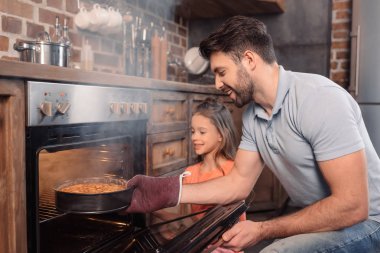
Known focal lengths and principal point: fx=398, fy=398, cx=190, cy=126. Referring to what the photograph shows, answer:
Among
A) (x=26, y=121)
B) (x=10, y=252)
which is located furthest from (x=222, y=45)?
(x=10, y=252)

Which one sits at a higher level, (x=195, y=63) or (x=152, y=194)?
(x=195, y=63)

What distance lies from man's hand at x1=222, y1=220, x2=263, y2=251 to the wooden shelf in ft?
7.26

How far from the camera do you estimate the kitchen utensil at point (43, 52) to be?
1567mm

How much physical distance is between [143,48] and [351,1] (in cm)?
181

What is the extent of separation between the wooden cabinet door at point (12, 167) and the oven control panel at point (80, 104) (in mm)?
42

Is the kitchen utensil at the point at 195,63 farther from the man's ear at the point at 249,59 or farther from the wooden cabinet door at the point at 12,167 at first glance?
the wooden cabinet door at the point at 12,167

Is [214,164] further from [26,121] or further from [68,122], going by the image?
[26,121]

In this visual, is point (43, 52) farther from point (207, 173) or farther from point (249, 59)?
point (207, 173)

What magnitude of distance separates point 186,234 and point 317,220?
0.53 metres

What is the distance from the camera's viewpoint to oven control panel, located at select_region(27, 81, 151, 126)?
1194mm

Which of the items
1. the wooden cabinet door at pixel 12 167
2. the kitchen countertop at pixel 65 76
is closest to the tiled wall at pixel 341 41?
the kitchen countertop at pixel 65 76

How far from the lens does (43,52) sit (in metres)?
1.57

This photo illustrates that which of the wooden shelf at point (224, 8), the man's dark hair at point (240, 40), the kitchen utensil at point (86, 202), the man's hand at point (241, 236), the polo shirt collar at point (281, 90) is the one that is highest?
the wooden shelf at point (224, 8)

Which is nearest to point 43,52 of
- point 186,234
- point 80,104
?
point 80,104
